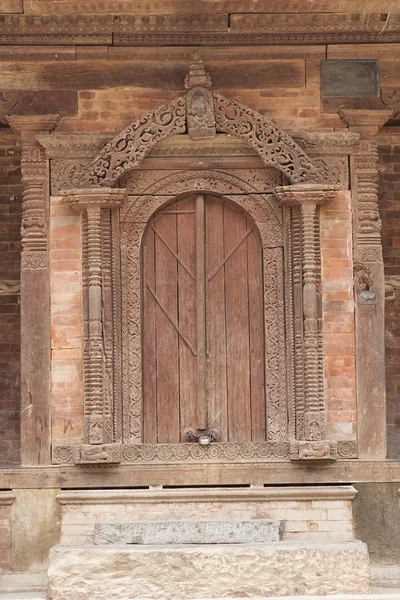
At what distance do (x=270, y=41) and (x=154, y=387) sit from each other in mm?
3134

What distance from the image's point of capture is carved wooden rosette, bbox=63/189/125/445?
9508 millimetres

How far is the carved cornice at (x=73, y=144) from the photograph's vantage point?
383 inches

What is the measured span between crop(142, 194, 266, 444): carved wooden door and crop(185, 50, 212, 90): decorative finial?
0.94 m

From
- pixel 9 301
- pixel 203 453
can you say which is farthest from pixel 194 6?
pixel 203 453

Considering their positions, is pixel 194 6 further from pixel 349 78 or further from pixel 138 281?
pixel 138 281

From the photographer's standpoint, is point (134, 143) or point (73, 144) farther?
point (73, 144)

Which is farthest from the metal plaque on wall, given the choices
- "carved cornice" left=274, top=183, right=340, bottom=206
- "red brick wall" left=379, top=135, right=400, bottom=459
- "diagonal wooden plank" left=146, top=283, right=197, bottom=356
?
"diagonal wooden plank" left=146, top=283, right=197, bottom=356

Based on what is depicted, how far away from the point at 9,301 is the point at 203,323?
236 cm

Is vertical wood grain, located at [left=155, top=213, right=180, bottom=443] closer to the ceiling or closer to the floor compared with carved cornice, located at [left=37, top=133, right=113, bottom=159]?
closer to the floor

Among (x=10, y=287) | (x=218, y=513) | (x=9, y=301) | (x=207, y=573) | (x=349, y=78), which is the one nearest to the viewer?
(x=207, y=573)

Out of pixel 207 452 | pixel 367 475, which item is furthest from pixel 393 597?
pixel 207 452

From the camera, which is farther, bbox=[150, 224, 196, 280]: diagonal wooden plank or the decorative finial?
bbox=[150, 224, 196, 280]: diagonal wooden plank

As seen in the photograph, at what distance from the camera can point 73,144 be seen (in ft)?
32.0

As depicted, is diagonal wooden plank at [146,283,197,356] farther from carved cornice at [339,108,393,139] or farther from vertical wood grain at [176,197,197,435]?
carved cornice at [339,108,393,139]
